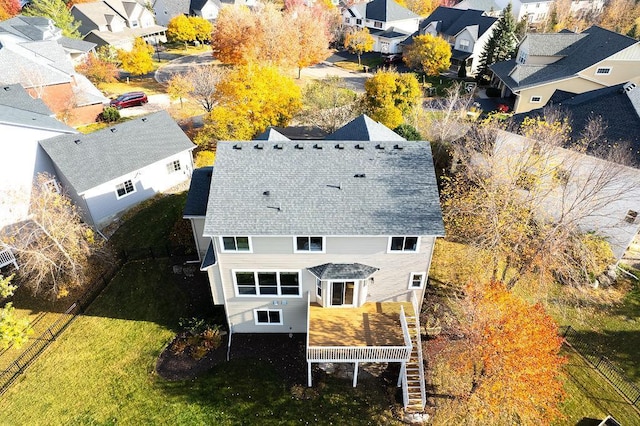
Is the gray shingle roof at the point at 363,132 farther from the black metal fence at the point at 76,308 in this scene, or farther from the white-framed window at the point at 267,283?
the black metal fence at the point at 76,308

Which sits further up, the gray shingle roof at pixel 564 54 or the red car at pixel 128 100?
the gray shingle roof at pixel 564 54

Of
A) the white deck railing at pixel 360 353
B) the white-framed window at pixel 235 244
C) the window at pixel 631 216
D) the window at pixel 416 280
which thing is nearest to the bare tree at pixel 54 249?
the white-framed window at pixel 235 244

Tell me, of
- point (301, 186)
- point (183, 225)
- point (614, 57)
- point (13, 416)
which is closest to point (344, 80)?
point (614, 57)

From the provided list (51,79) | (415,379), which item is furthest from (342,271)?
(51,79)

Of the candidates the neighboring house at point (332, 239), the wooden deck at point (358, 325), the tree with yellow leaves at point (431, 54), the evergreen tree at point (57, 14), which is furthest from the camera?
the evergreen tree at point (57, 14)

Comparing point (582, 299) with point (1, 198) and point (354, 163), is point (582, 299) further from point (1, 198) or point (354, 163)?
point (1, 198)

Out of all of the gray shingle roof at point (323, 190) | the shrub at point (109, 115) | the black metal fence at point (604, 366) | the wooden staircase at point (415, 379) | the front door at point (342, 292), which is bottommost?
the black metal fence at point (604, 366)

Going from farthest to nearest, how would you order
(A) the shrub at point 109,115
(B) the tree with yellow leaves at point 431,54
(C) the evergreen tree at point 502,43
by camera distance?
1. (B) the tree with yellow leaves at point 431,54
2. (C) the evergreen tree at point 502,43
3. (A) the shrub at point 109,115
